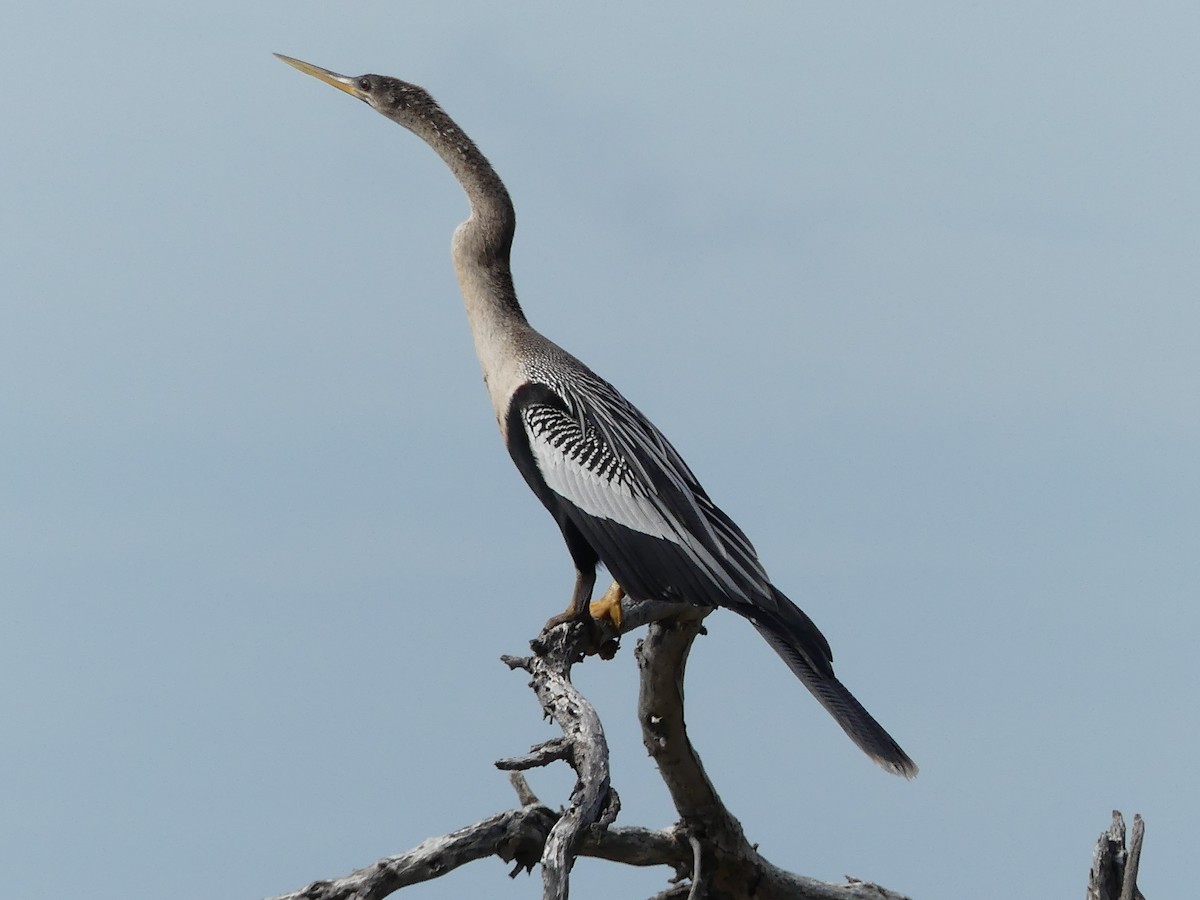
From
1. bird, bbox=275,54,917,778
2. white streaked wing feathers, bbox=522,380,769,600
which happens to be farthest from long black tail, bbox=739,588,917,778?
white streaked wing feathers, bbox=522,380,769,600

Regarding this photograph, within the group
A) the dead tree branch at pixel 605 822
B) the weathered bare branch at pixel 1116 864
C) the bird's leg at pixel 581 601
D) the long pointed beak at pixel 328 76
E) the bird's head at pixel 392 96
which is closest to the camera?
the dead tree branch at pixel 605 822

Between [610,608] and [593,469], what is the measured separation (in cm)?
54

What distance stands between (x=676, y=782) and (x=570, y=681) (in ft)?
4.07

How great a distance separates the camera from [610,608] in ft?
15.4

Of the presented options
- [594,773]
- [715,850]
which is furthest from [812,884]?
[594,773]

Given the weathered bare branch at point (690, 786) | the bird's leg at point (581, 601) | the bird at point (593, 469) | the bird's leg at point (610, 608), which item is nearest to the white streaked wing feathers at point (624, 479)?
the bird at point (593, 469)

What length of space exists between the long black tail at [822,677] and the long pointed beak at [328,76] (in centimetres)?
270

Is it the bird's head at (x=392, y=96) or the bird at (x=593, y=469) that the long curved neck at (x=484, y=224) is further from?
the bird's head at (x=392, y=96)

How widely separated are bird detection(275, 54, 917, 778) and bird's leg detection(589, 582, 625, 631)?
0.07 ft

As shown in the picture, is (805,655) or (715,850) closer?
(805,655)

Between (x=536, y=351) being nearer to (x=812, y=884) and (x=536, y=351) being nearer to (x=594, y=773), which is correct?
(x=594, y=773)

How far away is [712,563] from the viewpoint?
4.29 m

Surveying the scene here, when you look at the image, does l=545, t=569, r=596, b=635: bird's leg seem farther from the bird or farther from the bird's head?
the bird's head

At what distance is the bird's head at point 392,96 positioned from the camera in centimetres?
511
